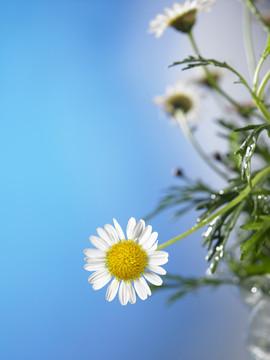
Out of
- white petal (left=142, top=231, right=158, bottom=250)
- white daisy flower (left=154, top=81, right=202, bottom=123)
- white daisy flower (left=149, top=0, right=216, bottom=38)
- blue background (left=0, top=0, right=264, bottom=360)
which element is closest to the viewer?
white petal (left=142, top=231, right=158, bottom=250)

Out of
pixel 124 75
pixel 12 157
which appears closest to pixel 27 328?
pixel 12 157

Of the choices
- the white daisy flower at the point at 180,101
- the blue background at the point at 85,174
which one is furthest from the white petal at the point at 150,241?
the blue background at the point at 85,174

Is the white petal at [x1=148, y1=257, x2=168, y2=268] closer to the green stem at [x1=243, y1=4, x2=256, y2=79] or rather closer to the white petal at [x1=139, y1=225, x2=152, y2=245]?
the white petal at [x1=139, y1=225, x2=152, y2=245]

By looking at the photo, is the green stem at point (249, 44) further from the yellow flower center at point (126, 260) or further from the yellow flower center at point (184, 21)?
the yellow flower center at point (126, 260)

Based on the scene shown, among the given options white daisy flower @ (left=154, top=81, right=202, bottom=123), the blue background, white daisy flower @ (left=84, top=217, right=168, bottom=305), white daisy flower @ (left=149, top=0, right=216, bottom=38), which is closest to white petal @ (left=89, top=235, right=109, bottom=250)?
white daisy flower @ (left=84, top=217, right=168, bottom=305)

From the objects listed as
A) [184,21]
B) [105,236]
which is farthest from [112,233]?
[184,21]

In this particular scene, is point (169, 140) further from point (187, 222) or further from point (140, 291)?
point (140, 291)
